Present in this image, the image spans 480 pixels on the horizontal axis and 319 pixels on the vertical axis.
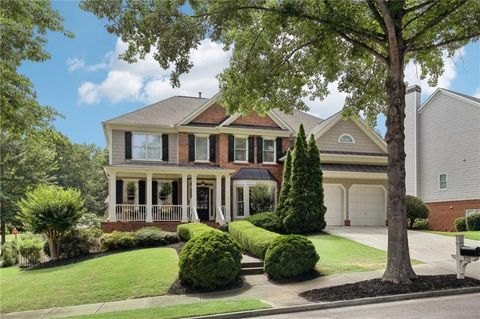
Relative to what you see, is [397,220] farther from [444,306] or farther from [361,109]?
[361,109]

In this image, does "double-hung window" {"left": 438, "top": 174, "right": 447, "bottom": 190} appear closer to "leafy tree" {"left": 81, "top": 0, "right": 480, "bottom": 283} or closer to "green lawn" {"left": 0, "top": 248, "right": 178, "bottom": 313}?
"leafy tree" {"left": 81, "top": 0, "right": 480, "bottom": 283}

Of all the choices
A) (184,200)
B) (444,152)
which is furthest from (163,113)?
(444,152)

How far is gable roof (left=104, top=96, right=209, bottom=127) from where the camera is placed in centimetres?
2580

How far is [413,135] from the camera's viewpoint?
3192cm

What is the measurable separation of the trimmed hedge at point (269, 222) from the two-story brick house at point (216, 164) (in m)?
3.41

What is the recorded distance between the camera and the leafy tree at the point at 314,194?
21109 mm

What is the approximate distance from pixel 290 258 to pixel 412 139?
72.9ft

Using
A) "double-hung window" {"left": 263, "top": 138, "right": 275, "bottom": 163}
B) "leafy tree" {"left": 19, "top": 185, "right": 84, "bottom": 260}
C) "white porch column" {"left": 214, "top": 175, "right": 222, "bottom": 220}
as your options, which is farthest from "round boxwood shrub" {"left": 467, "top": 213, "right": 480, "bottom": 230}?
"leafy tree" {"left": 19, "top": 185, "right": 84, "bottom": 260}

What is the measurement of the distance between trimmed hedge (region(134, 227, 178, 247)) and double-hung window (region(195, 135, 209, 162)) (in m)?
7.37

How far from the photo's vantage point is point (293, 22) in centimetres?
1267

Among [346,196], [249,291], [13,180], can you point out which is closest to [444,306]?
[249,291]

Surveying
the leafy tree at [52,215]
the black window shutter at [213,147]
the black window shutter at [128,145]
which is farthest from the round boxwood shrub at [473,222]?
the leafy tree at [52,215]

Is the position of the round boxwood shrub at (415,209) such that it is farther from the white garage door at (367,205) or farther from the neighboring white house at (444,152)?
the neighboring white house at (444,152)

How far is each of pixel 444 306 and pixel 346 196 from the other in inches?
658
